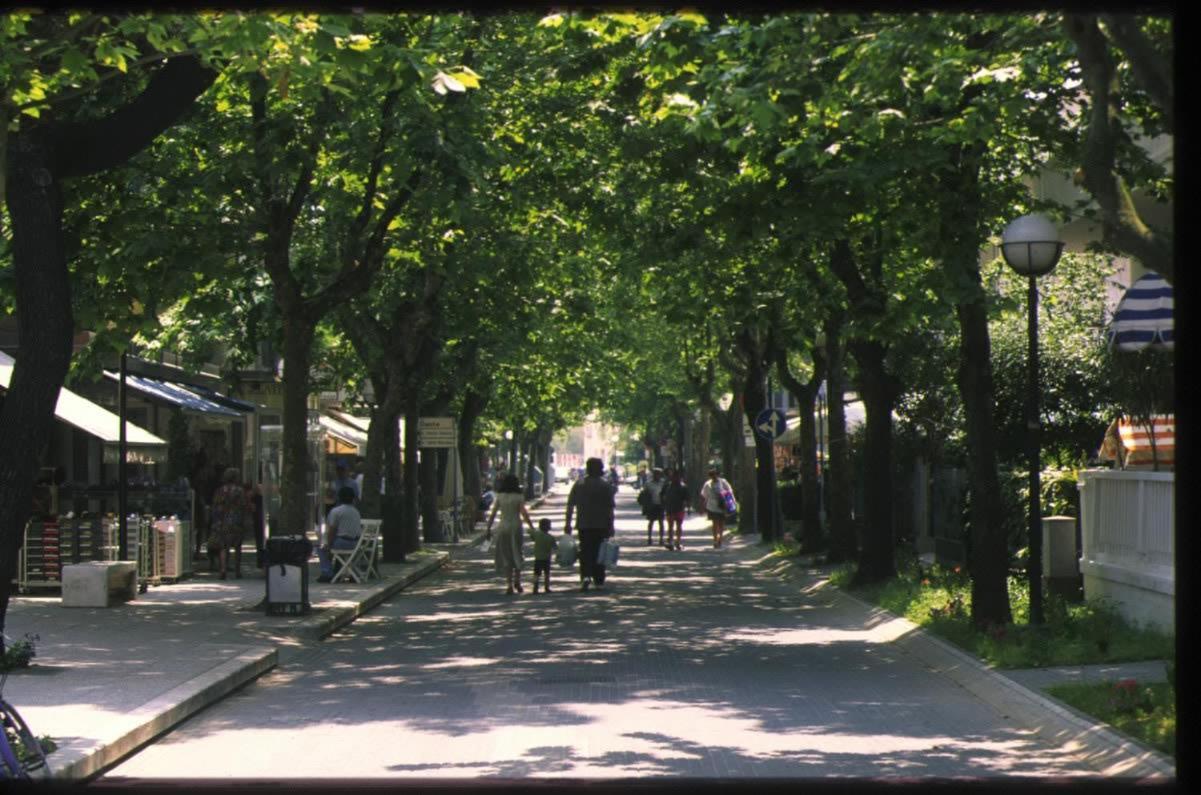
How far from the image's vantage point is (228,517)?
97.1ft

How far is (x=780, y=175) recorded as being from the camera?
55.6ft

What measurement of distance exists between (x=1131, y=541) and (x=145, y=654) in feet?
31.9

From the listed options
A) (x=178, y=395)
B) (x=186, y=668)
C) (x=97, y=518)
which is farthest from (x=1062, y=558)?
→ (x=178, y=395)

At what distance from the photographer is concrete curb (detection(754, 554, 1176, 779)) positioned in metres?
10.4

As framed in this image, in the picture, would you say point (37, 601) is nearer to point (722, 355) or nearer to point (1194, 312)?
point (1194, 312)

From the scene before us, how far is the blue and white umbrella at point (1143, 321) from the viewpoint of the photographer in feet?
61.3

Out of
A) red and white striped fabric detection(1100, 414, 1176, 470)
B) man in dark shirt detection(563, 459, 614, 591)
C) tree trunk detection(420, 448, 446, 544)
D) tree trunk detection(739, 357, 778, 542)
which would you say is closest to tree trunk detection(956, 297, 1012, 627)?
red and white striped fabric detection(1100, 414, 1176, 470)

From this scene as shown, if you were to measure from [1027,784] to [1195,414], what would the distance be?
2620 mm

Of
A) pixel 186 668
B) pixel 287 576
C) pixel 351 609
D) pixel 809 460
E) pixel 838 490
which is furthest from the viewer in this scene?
pixel 809 460

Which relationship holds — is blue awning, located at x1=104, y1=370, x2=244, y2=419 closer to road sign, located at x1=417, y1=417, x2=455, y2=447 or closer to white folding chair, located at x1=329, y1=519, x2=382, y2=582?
white folding chair, located at x1=329, y1=519, x2=382, y2=582

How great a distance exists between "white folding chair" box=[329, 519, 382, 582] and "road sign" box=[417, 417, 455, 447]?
13926 millimetres

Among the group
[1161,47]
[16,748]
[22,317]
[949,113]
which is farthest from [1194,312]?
[949,113]

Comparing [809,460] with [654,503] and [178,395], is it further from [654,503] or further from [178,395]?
[654,503]

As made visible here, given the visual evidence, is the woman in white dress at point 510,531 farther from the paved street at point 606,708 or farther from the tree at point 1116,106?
the tree at point 1116,106
